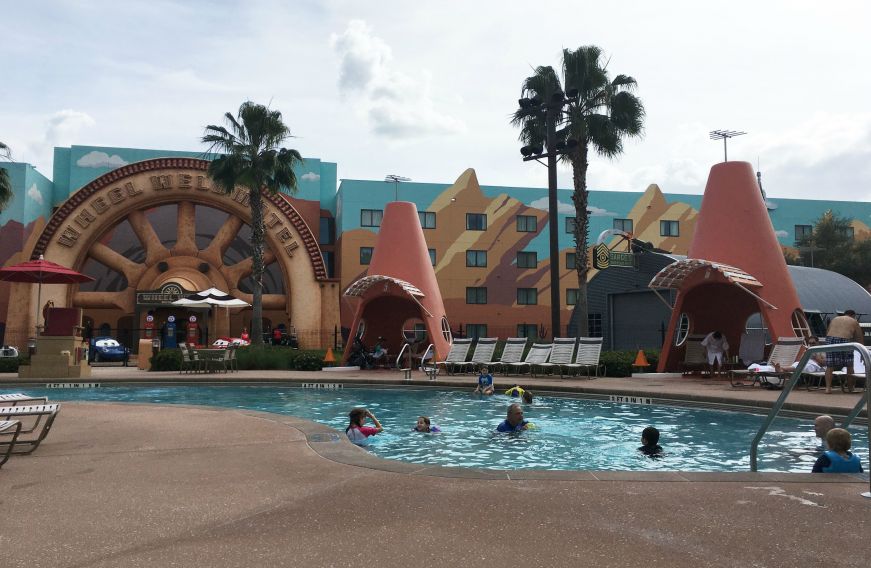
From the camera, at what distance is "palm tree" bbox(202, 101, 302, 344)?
2738 centimetres

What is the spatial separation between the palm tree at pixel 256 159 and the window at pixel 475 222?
54.0 feet

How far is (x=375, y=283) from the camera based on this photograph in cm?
2200

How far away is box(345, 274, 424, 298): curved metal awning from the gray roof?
17.7m

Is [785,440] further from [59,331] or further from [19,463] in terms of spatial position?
[59,331]

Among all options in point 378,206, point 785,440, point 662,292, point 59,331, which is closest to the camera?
point 785,440

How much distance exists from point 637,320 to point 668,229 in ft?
56.2

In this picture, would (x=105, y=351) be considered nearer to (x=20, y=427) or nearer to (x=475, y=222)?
(x=475, y=222)

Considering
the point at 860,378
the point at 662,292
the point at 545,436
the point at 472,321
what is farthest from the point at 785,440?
the point at 472,321

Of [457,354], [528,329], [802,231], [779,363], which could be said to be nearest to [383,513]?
[779,363]

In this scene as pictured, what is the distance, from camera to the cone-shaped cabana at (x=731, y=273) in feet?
58.9

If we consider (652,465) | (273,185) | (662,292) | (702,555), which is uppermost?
(273,185)

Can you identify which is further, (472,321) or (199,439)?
(472,321)

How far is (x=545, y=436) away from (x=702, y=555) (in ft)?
23.5

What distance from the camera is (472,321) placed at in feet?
138
